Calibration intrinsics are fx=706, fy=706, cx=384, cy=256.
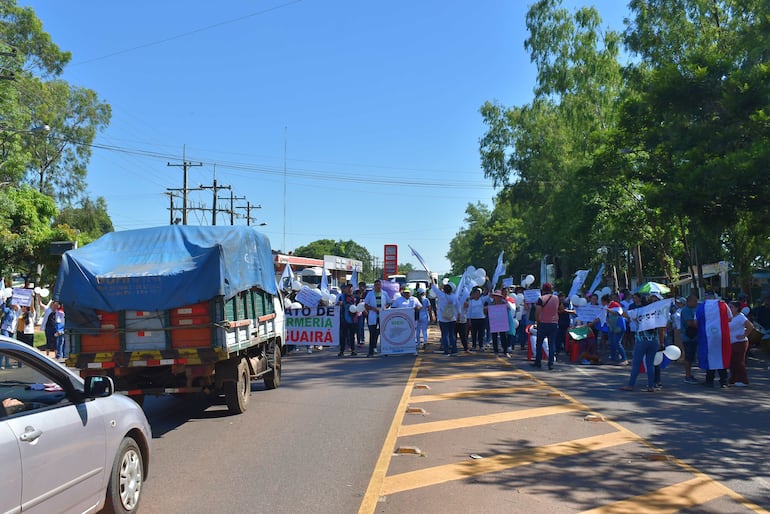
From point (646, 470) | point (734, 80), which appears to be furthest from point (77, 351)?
point (734, 80)

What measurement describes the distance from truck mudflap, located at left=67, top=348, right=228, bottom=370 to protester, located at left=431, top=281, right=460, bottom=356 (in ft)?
31.0

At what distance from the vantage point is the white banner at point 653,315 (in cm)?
1143

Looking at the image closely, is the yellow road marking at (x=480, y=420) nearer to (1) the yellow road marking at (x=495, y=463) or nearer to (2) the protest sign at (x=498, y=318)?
(1) the yellow road marking at (x=495, y=463)

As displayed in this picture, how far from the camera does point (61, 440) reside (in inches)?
171

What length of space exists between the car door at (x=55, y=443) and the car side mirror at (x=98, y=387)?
9 cm

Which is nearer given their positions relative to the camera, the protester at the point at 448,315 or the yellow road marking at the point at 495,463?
the yellow road marking at the point at 495,463

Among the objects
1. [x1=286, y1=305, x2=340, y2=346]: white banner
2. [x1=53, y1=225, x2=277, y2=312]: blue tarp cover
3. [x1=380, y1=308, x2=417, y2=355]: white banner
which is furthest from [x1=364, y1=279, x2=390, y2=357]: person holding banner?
[x1=53, y1=225, x2=277, y2=312]: blue tarp cover

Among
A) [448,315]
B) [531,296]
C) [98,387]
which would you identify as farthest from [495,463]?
[531,296]

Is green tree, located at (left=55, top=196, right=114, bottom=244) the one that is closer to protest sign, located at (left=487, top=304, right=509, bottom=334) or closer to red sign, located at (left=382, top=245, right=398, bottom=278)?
red sign, located at (left=382, top=245, right=398, bottom=278)

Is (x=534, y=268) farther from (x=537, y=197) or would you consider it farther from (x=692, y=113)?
(x=692, y=113)

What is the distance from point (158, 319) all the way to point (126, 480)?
12.6ft

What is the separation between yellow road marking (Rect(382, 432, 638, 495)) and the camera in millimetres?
6285

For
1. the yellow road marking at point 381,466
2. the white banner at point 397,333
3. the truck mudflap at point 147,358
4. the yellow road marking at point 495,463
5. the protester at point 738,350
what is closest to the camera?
the yellow road marking at point 381,466

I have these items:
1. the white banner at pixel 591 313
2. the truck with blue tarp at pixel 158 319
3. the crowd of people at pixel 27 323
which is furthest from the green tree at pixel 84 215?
the truck with blue tarp at pixel 158 319
